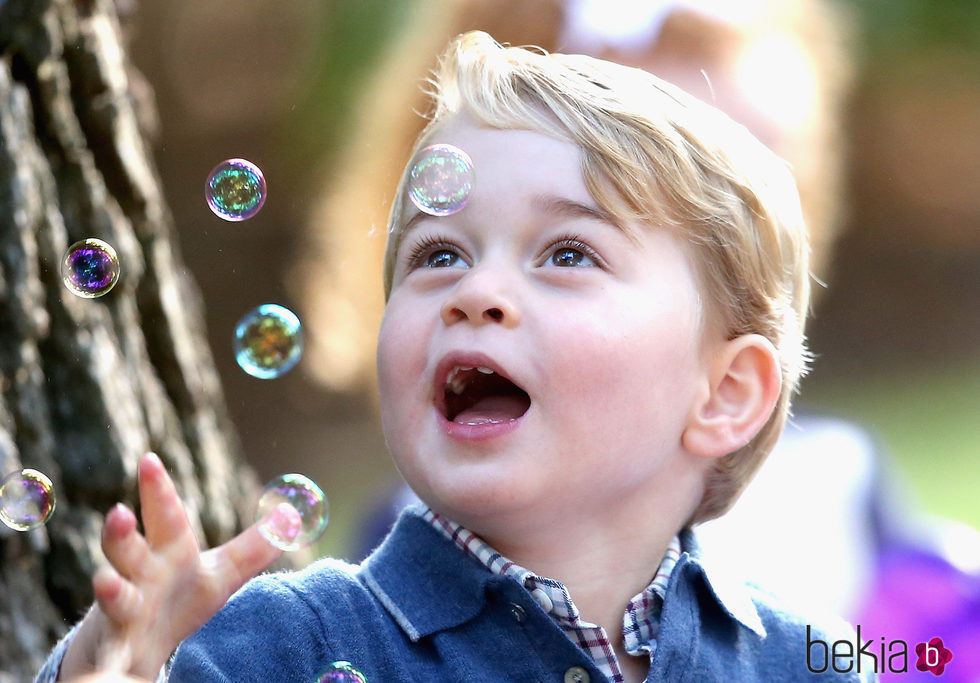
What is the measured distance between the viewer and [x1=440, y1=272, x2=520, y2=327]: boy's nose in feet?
4.20

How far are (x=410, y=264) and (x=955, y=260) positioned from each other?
3.90 meters

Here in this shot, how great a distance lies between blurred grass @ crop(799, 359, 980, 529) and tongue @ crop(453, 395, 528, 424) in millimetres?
3167

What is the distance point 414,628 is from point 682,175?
0.68 metres

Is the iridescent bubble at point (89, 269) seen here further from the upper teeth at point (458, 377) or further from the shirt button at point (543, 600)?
the shirt button at point (543, 600)

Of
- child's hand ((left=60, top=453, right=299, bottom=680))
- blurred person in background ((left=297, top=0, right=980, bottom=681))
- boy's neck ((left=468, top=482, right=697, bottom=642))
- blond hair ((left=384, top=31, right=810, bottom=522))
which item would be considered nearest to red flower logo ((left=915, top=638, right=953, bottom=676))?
blurred person in background ((left=297, top=0, right=980, bottom=681))

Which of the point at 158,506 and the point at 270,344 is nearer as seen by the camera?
the point at 158,506

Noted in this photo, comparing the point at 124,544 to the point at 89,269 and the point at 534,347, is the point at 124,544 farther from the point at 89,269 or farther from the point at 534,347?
the point at 89,269

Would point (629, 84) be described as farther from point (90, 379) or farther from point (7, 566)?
point (7, 566)

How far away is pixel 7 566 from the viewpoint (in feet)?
5.74

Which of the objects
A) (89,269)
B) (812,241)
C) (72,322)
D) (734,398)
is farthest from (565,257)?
(812,241)

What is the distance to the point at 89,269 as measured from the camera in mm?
1635

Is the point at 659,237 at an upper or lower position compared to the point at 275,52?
lower

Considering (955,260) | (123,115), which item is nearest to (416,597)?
(123,115)

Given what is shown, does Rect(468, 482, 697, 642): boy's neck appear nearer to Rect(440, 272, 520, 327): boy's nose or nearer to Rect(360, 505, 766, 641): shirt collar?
Rect(360, 505, 766, 641): shirt collar
